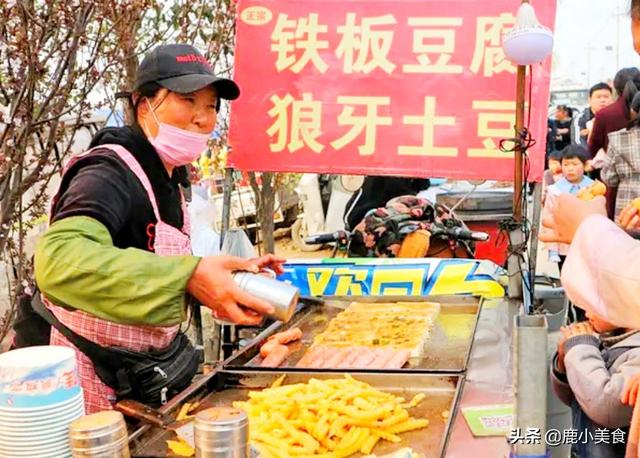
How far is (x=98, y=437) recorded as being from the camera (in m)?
1.40

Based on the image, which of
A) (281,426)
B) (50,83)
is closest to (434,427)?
(281,426)

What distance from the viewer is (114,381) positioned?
239 centimetres

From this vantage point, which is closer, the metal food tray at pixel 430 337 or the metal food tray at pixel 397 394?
the metal food tray at pixel 397 394

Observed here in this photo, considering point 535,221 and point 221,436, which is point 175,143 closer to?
point 221,436

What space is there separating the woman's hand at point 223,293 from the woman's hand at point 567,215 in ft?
3.33

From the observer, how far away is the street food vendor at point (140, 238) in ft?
5.90

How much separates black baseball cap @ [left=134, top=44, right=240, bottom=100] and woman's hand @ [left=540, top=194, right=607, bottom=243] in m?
1.28

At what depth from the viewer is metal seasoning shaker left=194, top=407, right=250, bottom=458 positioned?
141 centimetres

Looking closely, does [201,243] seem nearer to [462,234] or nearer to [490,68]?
[462,234]

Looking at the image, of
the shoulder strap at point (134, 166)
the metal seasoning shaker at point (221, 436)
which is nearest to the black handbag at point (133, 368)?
the shoulder strap at point (134, 166)

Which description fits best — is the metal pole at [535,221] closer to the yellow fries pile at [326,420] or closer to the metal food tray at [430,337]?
the metal food tray at [430,337]

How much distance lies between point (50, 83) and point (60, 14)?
389 millimetres

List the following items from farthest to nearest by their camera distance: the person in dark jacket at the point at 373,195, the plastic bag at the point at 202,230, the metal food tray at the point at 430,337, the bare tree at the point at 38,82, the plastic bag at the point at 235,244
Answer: the person in dark jacket at the point at 373,195
the plastic bag at the point at 202,230
the plastic bag at the point at 235,244
the bare tree at the point at 38,82
the metal food tray at the point at 430,337

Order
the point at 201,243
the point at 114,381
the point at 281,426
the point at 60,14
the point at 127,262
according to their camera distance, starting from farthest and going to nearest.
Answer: the point at 201,243, the point at 60,14, the point at 114,381, the point at 281,426, the point at 127,262
